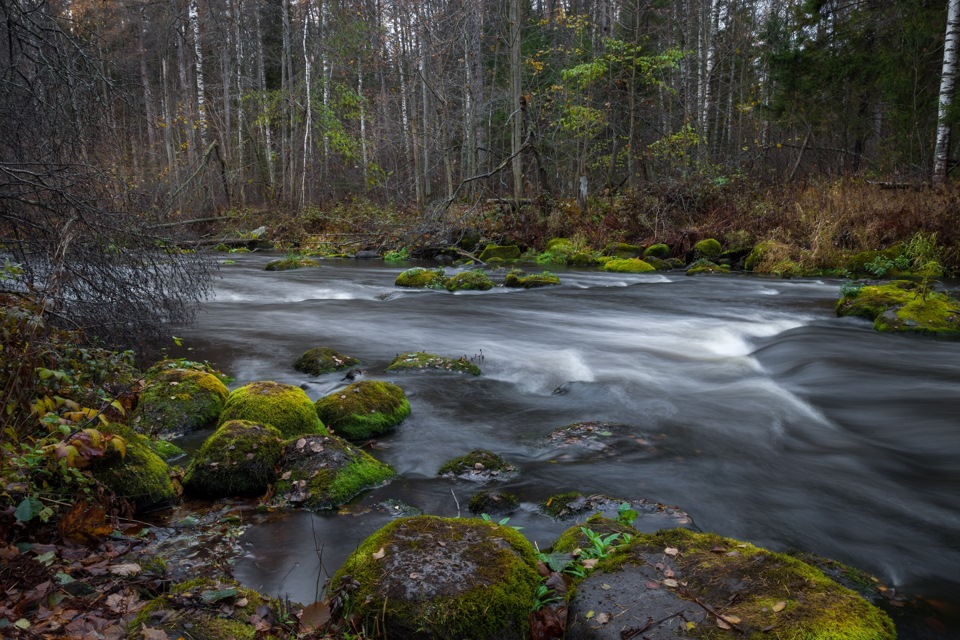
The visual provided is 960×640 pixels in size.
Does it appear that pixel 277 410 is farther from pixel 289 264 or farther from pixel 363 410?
pixel 289 264

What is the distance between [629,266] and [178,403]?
13.9 metres

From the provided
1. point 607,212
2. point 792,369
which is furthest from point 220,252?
point 792,369

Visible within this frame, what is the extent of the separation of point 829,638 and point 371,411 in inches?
165

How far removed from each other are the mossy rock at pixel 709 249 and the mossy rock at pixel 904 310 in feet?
22.8

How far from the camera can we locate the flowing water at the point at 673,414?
419 centimetres

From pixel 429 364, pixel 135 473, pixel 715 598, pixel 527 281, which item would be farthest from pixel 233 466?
pixel 527 281

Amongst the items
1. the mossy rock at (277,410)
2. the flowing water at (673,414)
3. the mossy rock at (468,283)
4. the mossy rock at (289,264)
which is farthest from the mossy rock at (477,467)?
the mossy rock at (289,264)

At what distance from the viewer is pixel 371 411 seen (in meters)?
5.91

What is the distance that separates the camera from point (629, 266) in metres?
17.6

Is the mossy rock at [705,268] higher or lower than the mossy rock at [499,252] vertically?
lower

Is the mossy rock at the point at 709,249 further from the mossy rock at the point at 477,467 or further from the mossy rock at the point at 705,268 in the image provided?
the mossy rock at the point at 477,467

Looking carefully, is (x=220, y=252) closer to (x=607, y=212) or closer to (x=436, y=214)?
(x=436, y=214)

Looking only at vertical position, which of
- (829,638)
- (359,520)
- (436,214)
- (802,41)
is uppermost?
(802,41)

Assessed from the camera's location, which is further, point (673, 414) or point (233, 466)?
point (673, 414)
